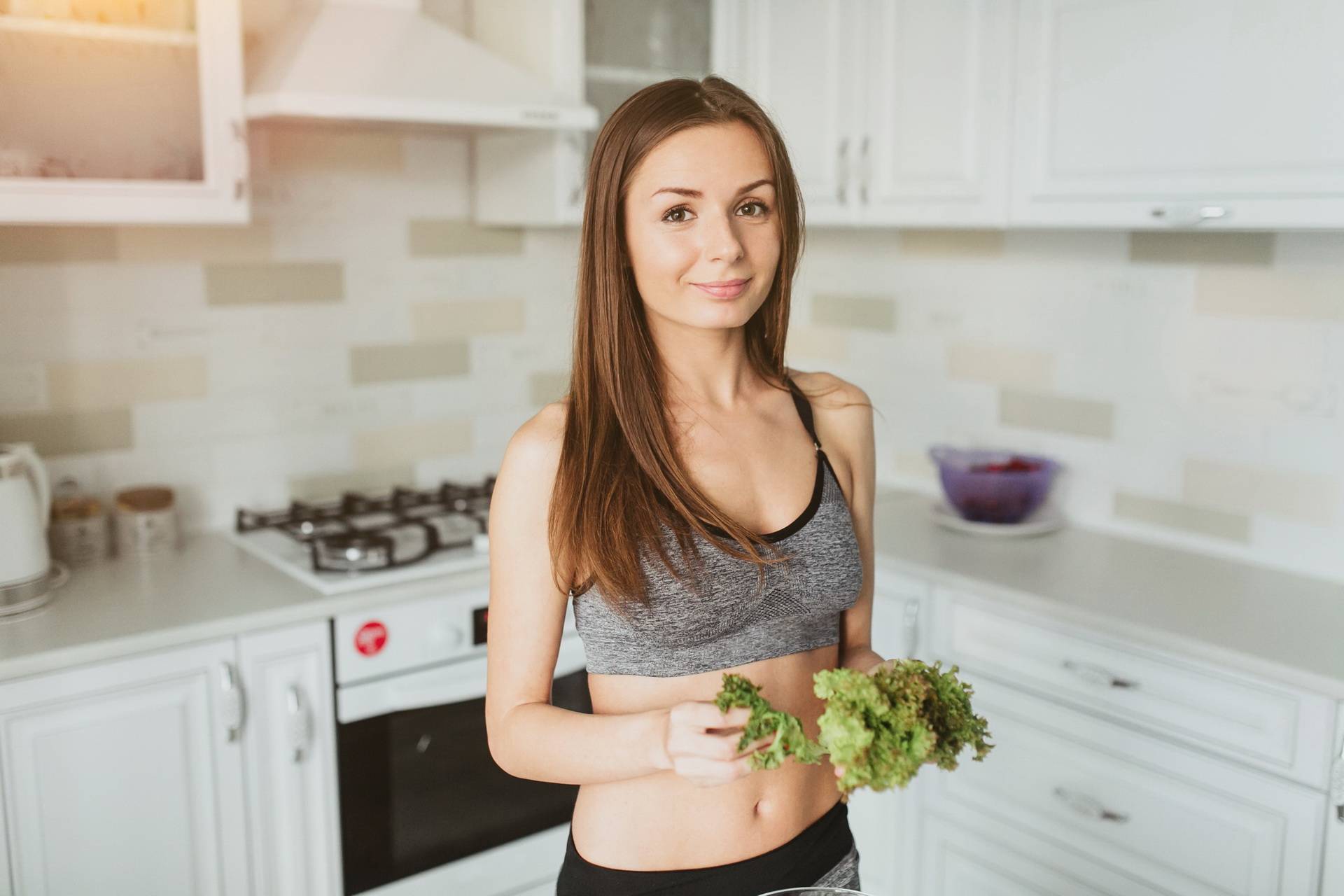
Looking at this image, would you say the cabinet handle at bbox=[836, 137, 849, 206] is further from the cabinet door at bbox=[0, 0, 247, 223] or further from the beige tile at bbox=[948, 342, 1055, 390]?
the cabinet door at bbox=[0, 0, 247, 223]

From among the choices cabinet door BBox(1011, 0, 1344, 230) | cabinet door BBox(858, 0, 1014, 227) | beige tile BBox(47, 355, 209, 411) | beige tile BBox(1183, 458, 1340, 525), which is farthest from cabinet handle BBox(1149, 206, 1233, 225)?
beige tile BBox(47, 355, 209, 411)

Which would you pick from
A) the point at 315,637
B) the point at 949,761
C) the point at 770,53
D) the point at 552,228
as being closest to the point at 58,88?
the point at 315,637

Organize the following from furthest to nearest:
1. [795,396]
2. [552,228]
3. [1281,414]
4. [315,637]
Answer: [552,228] → [1281,414] → [315,637] → [795,396]

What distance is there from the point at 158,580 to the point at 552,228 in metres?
1.29

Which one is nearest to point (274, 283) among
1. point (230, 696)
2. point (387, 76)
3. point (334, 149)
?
point (334, 149)

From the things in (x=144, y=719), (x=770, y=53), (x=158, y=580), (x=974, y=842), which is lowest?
(x=974, y=842)

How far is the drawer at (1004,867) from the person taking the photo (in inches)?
82.1

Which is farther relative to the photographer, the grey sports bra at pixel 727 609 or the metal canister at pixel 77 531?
the metal canister at pixel 77 531

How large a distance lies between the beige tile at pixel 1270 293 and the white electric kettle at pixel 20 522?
2.12 meters

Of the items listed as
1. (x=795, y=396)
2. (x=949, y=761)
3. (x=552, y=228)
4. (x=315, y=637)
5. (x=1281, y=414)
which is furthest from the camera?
(x=552, y=228)

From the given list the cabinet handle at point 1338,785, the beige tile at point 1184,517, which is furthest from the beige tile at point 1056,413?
the cabinet handle at point 1338,785

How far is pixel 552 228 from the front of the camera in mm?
3006

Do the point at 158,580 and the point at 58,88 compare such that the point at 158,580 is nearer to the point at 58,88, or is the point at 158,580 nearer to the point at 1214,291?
the point at 58,88

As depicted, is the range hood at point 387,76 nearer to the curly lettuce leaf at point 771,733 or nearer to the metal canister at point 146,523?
the metal canister at point 146,523
